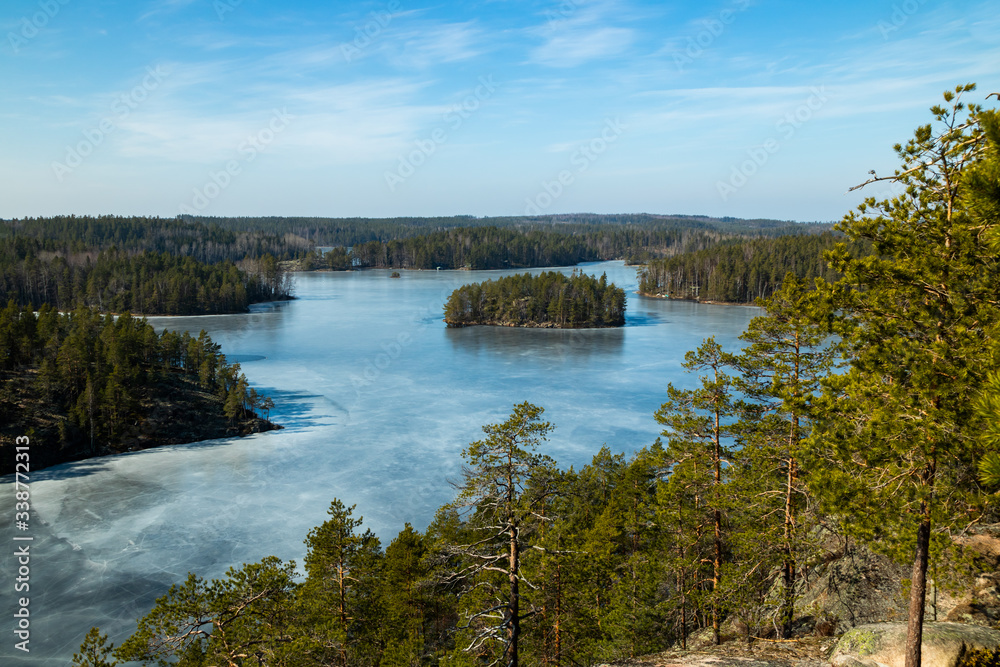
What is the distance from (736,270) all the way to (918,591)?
107996 millimetres

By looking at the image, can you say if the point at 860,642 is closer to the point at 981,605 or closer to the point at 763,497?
the point at 981,605

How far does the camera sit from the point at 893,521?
26.0ft

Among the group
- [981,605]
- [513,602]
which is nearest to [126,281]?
[513,602]

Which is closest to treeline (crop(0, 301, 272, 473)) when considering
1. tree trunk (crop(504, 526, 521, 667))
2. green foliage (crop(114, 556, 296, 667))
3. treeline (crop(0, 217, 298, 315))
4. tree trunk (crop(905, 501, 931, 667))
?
green foliage (crop(114, 556, 296, 667))

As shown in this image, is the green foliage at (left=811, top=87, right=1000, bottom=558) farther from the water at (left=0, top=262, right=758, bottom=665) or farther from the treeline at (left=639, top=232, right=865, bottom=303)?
the treeline at (left=639, top=232, right=865, bottom=303)

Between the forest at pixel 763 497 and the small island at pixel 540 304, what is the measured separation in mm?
64606

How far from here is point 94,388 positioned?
36.7m

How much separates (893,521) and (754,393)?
545cm

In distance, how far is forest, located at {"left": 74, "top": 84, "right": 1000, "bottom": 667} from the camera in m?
7.46

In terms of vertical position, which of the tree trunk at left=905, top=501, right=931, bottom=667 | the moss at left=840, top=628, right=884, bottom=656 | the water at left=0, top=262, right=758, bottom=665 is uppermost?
the tree trunk at left=905, top=501, right=931, bottom=667

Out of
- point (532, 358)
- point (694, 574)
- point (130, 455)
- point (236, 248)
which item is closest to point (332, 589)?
point (694, 574)

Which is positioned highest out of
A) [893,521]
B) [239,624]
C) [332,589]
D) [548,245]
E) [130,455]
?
[548,245]

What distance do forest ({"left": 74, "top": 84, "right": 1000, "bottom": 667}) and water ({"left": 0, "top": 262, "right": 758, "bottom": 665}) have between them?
319 inches

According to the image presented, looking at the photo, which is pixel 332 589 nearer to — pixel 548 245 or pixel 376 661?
pixel 376 661
